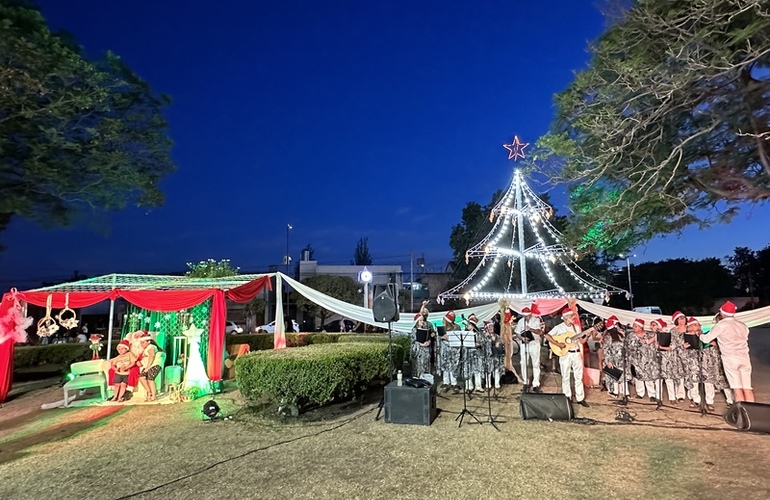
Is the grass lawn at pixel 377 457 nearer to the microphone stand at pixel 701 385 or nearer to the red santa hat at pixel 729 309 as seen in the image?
the microphone stand at pixel 701 385

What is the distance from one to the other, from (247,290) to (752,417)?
25.6 feet

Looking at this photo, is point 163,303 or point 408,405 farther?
point 163,303

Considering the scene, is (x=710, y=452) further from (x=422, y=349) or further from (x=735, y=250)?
(x=735, y=250)

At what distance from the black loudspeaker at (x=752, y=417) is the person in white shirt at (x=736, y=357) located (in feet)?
3.41

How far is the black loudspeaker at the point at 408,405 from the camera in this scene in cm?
561

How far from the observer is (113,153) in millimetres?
7965

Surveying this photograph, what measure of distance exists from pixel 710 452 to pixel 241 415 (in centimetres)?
581

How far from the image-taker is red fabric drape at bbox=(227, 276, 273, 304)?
8.03 metres

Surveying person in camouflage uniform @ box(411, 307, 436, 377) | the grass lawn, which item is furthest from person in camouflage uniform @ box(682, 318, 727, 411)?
person in camouflage uniform @ box(411, 307, 436, 377)

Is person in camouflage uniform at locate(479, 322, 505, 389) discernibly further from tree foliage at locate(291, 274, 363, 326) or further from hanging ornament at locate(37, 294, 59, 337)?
tree foliage at locate(291, 274, 363, 326)

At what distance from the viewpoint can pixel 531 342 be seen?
792 centimetres

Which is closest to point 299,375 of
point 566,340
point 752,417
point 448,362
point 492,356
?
point 448,362

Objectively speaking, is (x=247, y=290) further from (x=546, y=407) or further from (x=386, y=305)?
(x=546, y=407)

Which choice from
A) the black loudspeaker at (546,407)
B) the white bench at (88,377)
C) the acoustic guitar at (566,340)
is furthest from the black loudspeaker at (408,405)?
the white bench at (88,377)
